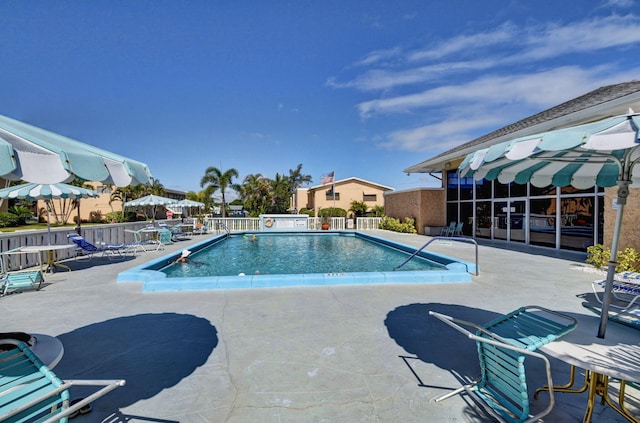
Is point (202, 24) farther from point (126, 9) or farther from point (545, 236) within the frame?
point (545, 236)

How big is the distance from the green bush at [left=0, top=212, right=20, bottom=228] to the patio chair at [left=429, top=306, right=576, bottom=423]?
36.0 metres

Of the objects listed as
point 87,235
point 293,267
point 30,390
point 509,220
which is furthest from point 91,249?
point 509,220

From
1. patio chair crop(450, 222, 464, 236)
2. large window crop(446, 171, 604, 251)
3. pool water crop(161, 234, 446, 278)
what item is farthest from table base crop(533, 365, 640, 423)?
patio chair crop(450, 222, 464, 236)

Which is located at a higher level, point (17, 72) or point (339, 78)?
point (339, 78)

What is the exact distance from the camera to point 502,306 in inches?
202

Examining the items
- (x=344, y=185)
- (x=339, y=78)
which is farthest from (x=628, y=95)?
(x=344, y=185)

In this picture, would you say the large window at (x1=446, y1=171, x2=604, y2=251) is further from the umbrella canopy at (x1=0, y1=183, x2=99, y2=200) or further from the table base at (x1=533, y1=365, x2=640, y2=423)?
the umbrella canopy at (x1=0, y1=183, x2=99, y2=200)

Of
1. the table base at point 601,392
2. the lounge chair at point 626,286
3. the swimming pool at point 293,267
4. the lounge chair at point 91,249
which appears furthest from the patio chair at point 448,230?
the lounge chair at point 91,249

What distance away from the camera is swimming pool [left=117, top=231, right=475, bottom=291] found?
6508mm

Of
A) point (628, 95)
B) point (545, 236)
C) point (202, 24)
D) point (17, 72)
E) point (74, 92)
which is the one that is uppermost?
point (202, 24)

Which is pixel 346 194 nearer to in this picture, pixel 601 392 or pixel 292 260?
pixel 292 260

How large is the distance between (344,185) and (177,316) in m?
30.1

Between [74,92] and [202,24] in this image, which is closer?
[202,24]

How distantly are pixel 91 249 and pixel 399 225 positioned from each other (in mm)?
16201
